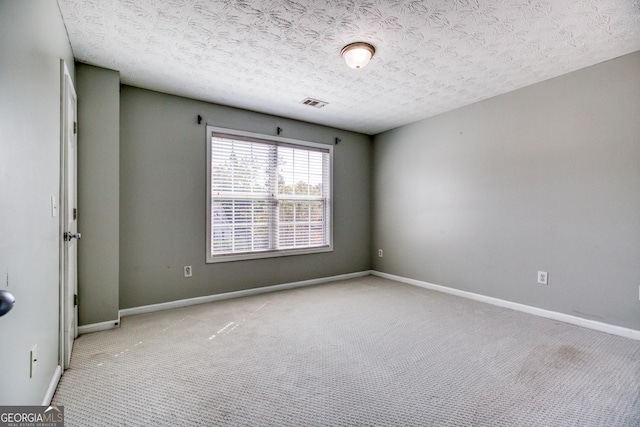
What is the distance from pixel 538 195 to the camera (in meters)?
3.11

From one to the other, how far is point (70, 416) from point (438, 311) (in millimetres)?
3083

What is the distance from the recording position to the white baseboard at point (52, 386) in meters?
1.60

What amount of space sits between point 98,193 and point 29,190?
4.89ft

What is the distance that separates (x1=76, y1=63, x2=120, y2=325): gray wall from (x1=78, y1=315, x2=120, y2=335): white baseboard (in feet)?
0.09

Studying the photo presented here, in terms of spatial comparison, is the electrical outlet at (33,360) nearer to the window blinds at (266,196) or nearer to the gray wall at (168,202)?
the gray wall at (168,202)

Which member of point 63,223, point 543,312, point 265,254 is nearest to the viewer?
point 63,223

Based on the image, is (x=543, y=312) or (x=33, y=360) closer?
(x=33, y=360)

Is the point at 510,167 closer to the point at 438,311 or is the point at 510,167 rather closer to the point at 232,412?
the point at 438,311

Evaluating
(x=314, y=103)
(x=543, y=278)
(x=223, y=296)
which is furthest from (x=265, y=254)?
(x=543, y=278)

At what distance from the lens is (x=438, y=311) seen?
321 cm

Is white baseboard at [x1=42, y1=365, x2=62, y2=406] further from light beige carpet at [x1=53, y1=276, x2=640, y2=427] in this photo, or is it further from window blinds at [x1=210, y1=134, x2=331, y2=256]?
window blinds at [x1=210, y1=134, x2=331, y2=256]

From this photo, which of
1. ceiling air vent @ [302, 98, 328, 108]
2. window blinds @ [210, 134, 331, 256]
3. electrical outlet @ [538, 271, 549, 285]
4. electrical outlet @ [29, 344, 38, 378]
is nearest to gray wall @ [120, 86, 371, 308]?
window blinds @ [210, 134, 331, 256]

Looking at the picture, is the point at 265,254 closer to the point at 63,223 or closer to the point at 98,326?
the point at 98,326

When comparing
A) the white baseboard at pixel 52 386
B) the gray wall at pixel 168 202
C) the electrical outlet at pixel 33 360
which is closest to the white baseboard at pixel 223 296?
the gray wall at pixel 168 202
